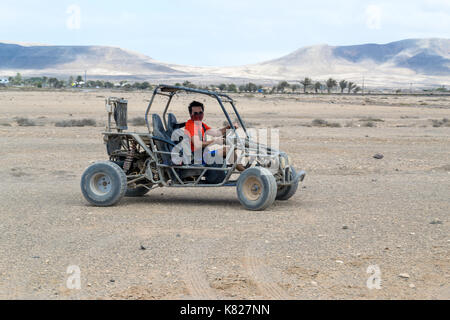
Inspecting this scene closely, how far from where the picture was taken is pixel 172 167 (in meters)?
11.5

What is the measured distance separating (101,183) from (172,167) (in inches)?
49.5

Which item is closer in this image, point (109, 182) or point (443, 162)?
point (109, 182)

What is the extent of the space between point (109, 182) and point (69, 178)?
376cm

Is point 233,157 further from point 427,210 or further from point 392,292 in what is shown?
point 392,292

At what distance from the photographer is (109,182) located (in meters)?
11.4

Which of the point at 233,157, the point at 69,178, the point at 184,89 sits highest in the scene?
the point at 184,89

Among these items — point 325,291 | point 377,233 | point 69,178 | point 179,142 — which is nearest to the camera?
point 325,291

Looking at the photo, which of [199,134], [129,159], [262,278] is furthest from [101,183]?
[262,278]

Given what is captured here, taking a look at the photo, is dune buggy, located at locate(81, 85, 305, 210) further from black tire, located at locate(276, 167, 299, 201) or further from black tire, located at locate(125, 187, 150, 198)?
black tire, located at locate(125, 187, 150, 198)

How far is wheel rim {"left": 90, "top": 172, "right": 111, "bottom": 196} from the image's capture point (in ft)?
37.2

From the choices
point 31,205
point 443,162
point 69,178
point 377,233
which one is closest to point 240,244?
point 377,233

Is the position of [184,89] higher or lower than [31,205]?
higher

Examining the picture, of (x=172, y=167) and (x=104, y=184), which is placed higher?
(x=172, y=167)

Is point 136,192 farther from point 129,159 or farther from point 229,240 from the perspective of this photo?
point 229,240
